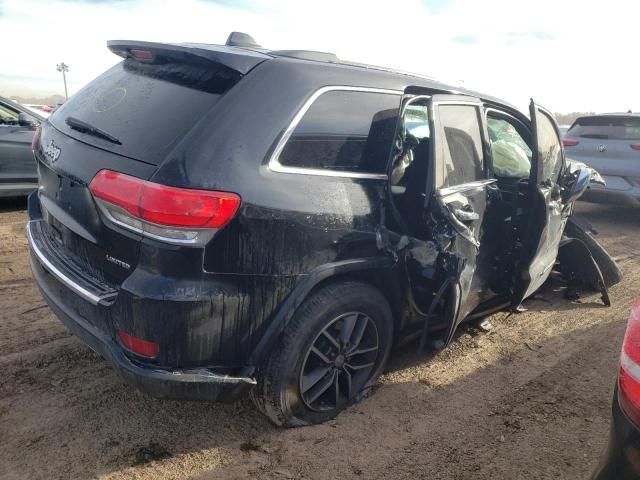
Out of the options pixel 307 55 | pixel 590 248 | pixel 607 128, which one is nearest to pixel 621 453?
pixel 307 55

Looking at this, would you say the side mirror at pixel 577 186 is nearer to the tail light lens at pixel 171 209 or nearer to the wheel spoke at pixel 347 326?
the wheel spoke at pixel 347 326

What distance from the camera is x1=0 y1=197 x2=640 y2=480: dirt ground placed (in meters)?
2.53

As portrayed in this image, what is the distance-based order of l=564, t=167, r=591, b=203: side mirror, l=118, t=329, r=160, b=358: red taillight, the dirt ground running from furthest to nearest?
l=564, t=167, r=591, b=203: side mirror
the dirt ground
l=118, t=329, r=160, b=358: red taillight

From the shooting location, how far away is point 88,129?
8.54ft

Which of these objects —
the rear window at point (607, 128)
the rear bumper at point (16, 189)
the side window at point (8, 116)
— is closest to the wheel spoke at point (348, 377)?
the rear bumper at point (16, 189)

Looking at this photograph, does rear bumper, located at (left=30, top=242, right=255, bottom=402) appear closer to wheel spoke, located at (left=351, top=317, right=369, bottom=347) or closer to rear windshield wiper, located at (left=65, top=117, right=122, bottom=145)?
A: wheel spoke, located at (left=351, top=317, right=369, bottom=347)

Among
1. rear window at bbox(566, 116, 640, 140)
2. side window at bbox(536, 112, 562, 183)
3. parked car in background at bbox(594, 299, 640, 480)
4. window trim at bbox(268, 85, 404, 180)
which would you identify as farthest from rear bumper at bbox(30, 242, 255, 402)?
rear window at bbox(566, 116, 640, 140)

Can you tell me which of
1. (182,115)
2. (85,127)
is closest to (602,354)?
(182,115)

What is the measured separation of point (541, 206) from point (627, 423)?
2.16 m

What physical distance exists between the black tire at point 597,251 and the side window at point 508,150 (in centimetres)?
98

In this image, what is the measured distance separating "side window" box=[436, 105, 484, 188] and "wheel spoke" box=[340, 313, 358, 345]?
35.5 inches

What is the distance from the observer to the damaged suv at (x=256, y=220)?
7.16 ft

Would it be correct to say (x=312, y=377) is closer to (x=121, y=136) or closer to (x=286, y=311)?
(x=286, y=311)

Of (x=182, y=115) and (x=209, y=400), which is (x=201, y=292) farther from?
(x=182, y=115)
